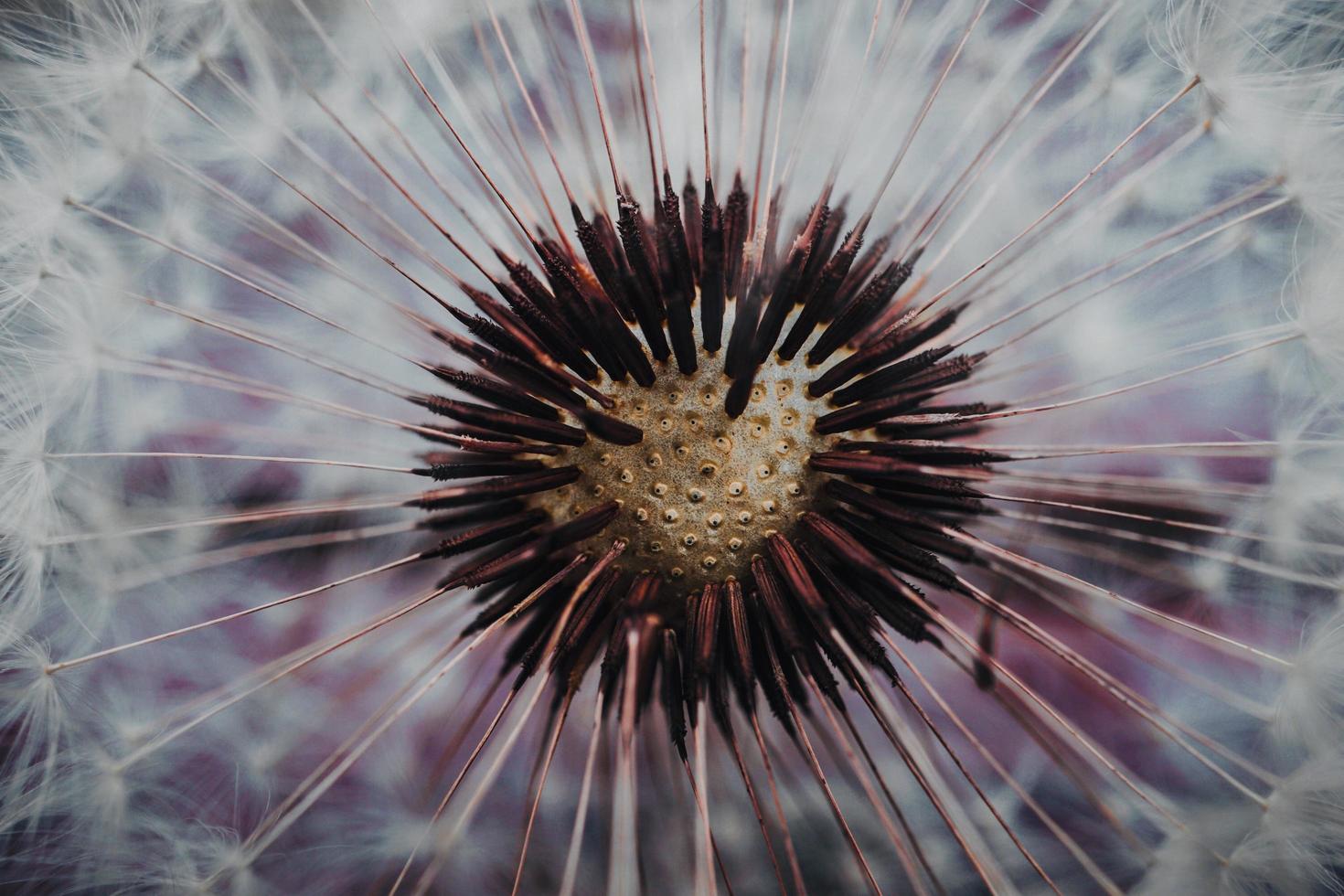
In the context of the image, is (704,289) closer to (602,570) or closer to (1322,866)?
(602,570)

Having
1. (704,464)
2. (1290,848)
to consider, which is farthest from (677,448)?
(1290,848)

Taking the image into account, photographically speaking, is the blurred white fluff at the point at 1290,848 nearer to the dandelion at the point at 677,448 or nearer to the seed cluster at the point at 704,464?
the dandelion at the point at 677,448

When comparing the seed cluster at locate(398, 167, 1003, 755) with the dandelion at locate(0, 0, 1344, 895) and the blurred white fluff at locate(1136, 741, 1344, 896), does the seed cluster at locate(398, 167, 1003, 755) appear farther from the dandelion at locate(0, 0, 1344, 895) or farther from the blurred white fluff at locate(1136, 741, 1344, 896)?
the blurred white fluff at locate(1136, 741, 1344, 896)

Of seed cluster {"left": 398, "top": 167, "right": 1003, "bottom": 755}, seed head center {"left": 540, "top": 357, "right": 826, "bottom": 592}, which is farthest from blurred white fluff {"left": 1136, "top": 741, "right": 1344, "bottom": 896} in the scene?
seed head center {"left": 540, "top": 357, "right": 826, "bottom": 592}

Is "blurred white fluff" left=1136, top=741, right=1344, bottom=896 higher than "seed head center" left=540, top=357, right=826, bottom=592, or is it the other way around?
"seed head center" left=540, top=357, right=826, bottom=592

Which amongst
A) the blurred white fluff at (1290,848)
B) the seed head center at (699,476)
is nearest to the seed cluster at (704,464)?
the seed head center at (699,476)

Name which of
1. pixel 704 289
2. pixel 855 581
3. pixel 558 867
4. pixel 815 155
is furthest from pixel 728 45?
pixel 558 867

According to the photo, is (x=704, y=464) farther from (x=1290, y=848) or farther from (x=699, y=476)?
(x=1290, y=848)

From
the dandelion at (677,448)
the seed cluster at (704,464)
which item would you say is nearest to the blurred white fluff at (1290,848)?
the dandelion at (677,448)

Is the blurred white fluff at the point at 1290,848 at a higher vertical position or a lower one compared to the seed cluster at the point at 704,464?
lower
